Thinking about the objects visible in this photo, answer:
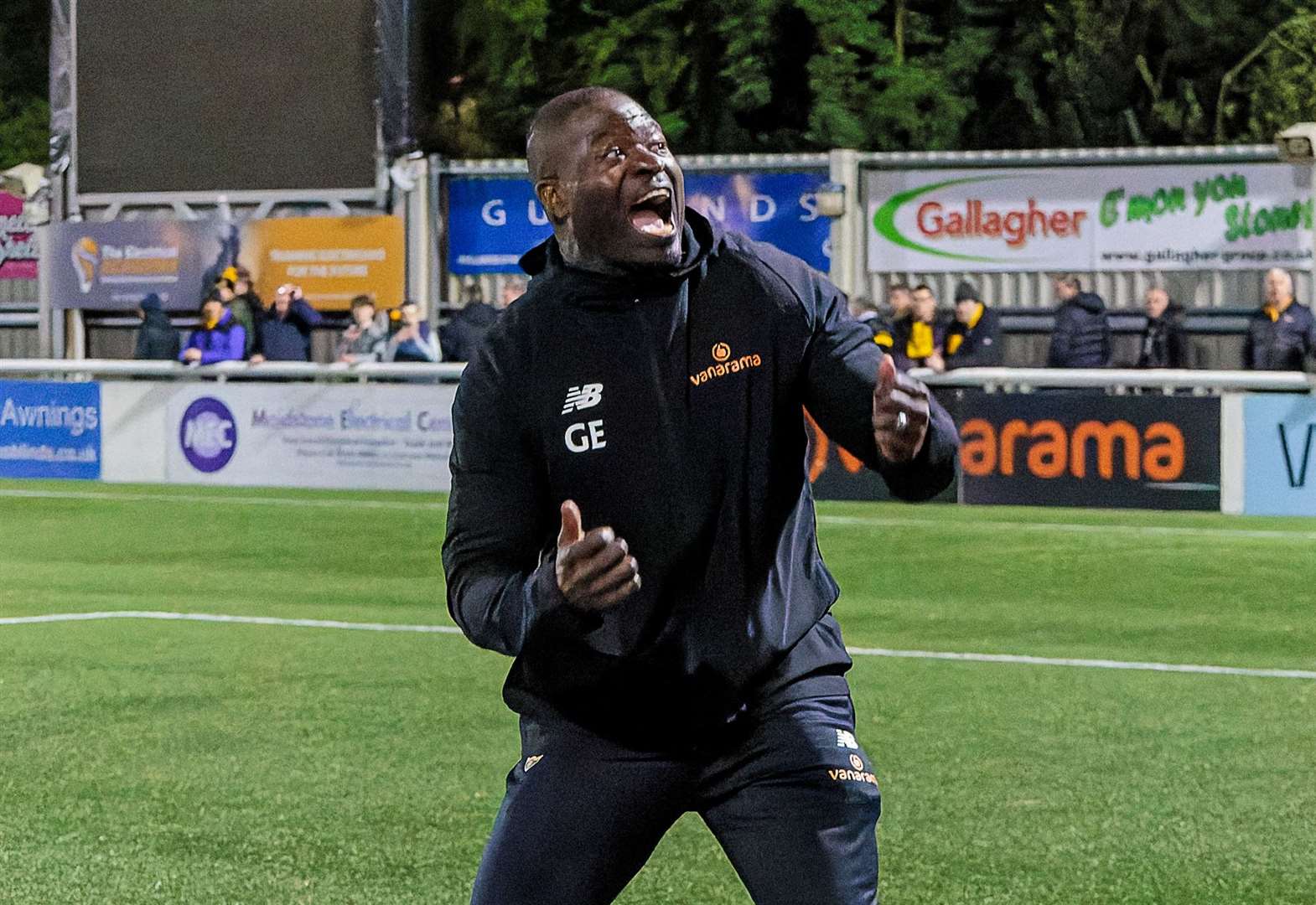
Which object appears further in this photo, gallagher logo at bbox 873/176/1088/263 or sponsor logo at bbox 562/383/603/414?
gallagher logo at bbox 873/176/1088/263

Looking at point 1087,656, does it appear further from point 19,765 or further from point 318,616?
point 19,765

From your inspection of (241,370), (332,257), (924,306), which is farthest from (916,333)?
(332,257)

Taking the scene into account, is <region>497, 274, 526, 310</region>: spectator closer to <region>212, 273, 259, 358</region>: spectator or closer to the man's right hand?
<region>212, 273, 259, 358</region>: spectator

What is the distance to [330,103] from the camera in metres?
26.1

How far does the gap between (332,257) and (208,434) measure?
5.60 meters

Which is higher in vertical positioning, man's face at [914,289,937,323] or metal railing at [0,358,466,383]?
man's face at [914,289,937,323]

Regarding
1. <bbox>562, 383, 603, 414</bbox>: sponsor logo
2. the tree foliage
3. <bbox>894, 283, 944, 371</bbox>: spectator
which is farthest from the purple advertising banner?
<bbox>562, 383, 603, 414</bbox>: sponsor logo

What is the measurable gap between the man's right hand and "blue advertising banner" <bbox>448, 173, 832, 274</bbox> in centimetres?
1934

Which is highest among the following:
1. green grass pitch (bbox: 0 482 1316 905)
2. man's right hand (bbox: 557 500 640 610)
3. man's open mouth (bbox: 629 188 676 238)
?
man's open mouth (bbox: 629 188 676 238)

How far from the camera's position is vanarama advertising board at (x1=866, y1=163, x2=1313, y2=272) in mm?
21578

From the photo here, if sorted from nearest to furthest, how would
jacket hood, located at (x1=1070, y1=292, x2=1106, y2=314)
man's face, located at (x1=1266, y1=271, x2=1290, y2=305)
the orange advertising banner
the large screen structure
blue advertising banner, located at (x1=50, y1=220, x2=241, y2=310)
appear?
man's face, located at (x1=1266, y1=271, x2=1290, y2=305), jacket hood, located at (x1=1070, y1=292, x2=1106, y2=314), the orange advertising banner, the large screen structure, blue advertising banner, located at (x1=50, y1=220, x2=241, y2=310)

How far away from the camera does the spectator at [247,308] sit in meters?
21.8

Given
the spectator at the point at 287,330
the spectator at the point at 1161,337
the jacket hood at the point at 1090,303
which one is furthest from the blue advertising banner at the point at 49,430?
the spectator at the point at 1161,337

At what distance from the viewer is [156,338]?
23219mm
